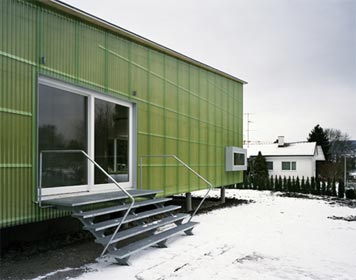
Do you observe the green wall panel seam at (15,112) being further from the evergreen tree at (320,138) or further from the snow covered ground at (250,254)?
the evergreen tree at (320,138)

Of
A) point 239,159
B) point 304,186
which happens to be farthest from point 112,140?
point 304,186

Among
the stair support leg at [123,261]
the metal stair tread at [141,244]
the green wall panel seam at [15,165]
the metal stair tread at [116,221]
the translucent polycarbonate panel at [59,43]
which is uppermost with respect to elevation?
the translucent polycarbonate panel at [59,43]

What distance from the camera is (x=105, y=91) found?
5375 millimetres

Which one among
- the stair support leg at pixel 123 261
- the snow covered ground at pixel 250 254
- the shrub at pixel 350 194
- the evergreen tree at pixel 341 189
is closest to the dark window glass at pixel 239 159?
the snow covered ground at pixel 250 254

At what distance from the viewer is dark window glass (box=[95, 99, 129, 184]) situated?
526cm

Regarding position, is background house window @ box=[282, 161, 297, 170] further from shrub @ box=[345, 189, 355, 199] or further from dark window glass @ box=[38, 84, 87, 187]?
dark window glass @ box=[38, 84, 87, 187]

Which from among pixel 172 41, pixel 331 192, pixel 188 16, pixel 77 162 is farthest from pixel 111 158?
pixel 331 192

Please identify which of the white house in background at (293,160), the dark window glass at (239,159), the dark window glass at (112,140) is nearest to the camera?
the dark window glass at (112,140)

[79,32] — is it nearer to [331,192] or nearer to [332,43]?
[332,43]

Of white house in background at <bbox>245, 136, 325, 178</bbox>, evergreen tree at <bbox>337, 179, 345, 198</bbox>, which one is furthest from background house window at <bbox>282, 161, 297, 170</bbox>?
evergreen tree at <bbox>337, 179, 345, 198</bbox>

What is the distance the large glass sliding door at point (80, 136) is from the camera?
172 inches

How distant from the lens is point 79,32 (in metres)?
4.89

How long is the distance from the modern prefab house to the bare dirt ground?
530 mm

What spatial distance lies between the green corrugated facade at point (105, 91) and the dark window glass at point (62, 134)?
222 mm
